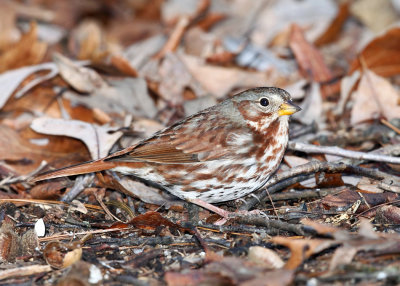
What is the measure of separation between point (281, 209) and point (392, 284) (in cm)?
128

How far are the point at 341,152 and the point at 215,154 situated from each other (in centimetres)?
100

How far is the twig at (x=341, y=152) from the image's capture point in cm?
436

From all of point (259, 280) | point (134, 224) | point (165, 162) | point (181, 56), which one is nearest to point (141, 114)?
point (181, 56)

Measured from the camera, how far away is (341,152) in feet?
14.7

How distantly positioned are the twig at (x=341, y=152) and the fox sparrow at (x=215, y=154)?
0.99 ft

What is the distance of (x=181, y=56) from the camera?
628 cm

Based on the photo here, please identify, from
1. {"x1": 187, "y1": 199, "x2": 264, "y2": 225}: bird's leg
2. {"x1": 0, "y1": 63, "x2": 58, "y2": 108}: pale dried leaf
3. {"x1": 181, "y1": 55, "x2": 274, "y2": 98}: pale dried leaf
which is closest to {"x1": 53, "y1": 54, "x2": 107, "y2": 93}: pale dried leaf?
{"x1": 0, "y1": 63, "x2": 58, "y2": 108}: pale dried leaf

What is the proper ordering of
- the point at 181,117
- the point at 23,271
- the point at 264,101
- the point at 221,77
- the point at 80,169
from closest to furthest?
the point at 23,271, the point at 80,169, the point at 264,101, the point at 181,117, the point at 221,77

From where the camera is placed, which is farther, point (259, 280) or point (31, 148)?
point (31, 148)

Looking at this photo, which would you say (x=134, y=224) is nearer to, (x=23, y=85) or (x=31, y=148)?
(x=31, y=148)

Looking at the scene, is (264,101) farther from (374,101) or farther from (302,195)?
(374,101)

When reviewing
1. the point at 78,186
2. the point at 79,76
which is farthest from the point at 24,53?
the point at 78,186

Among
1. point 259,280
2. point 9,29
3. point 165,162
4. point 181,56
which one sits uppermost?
point 9,29

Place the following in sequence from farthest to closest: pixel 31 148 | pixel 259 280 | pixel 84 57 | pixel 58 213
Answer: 1. pixel 84 57
2. pixel 31 148
3. pixel 58 213
4. pixel 259 280
